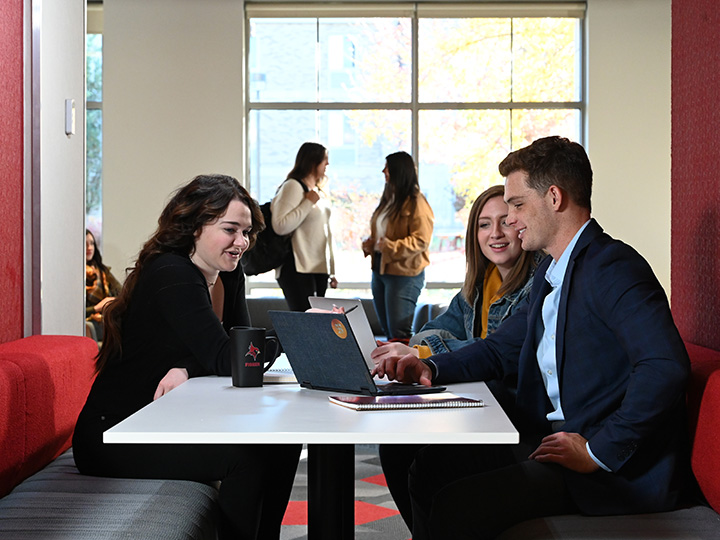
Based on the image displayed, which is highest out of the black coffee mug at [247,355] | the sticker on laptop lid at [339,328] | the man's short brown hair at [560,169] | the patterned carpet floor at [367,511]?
the man's short brown hair at [560,169]

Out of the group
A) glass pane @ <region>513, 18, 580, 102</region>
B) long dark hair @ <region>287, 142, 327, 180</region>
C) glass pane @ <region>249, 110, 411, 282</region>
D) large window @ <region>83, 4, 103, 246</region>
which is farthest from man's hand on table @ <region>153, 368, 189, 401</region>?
glass pane @ <region>513, 18, 580, 102</region>

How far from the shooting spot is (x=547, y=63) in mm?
8398

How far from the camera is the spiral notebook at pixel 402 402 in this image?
67.7 inches

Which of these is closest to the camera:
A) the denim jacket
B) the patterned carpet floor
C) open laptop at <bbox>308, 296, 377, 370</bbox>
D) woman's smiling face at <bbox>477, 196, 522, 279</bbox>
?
open laptop at <bbox>308, 296, 377, 370</bbox>

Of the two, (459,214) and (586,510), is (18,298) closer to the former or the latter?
(586,510)

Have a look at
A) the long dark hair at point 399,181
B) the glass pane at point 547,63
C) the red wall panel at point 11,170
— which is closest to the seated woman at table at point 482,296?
the red wall panel at point 11,170

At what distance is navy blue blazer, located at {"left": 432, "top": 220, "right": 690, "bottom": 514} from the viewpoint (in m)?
1.76

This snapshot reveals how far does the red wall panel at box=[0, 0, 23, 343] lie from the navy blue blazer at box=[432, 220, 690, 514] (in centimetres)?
155

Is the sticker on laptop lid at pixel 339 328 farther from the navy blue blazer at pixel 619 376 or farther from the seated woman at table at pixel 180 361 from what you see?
the navy blue blazer at pixel 619 376

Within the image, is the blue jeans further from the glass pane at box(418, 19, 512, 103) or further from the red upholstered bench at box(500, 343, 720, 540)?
the red upholstered bench at box(500, 343, 720, 540)

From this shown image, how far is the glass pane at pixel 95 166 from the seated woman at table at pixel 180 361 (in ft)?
20.4

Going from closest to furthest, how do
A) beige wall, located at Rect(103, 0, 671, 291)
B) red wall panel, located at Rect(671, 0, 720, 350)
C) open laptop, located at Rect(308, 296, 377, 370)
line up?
open laptop, located at Rect(308, 296, 377, 370)
red wall panel, located at Rect(671, 0, 720, 350)
beige wall, located at Rect(103, 0, 671, 291)

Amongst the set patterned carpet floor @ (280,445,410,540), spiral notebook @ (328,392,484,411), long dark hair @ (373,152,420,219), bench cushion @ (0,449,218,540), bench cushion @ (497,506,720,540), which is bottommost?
patterned carpet floor @ (280,445,410,540)

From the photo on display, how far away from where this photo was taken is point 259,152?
8.47m
